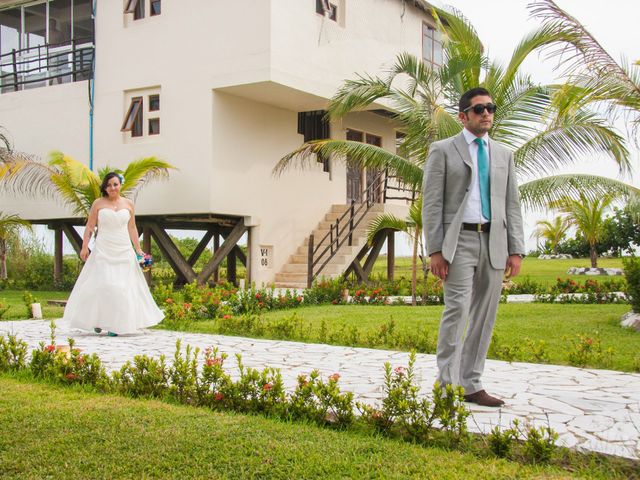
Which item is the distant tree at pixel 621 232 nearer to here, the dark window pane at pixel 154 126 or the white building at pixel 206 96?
the white building at pixel 206 96

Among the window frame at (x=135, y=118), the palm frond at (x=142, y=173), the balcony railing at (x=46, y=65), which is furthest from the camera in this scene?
the balcony railing at (x=46, y=65)

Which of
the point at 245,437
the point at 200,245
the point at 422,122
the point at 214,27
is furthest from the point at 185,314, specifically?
the point at 200,245

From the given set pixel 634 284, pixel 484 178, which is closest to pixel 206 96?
pixel 634 284

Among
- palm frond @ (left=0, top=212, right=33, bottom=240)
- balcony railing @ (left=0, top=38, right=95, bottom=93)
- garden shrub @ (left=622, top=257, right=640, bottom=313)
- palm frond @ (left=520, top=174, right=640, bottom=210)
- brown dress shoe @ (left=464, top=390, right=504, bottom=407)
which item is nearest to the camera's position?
brown dress shoe @ (left=464, top=390, right=504, bottom=407)

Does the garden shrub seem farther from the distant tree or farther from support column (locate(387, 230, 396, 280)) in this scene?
the distant tree

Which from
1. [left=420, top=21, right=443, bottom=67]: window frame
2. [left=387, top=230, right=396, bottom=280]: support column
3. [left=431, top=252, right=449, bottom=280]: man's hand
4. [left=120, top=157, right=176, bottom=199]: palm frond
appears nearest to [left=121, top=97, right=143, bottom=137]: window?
[left=120, top=157, right=176, bottom=199]: palm frond

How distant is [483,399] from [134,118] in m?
14.2

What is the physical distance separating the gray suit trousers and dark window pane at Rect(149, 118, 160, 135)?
1344 centimetres

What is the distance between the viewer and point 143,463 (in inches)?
161

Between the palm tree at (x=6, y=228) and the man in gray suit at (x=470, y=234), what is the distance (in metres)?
16.5

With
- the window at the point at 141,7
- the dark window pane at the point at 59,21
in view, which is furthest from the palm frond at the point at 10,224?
the window at the point at 141,7

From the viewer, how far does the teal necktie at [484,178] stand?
5.18 m

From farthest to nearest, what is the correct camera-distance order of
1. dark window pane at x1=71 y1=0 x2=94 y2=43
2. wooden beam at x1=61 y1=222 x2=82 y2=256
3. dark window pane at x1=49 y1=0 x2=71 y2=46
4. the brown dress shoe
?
wooden beam at x1=61 y1=222 x2=82 y2=256, dark window pane at x1=49 y1=0 x2=71 y2=46, dark window pane at x1=71 y1=0 x2=94 y2=43, the brown dress shoe

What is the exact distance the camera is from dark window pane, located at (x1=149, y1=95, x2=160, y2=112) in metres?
17.6
